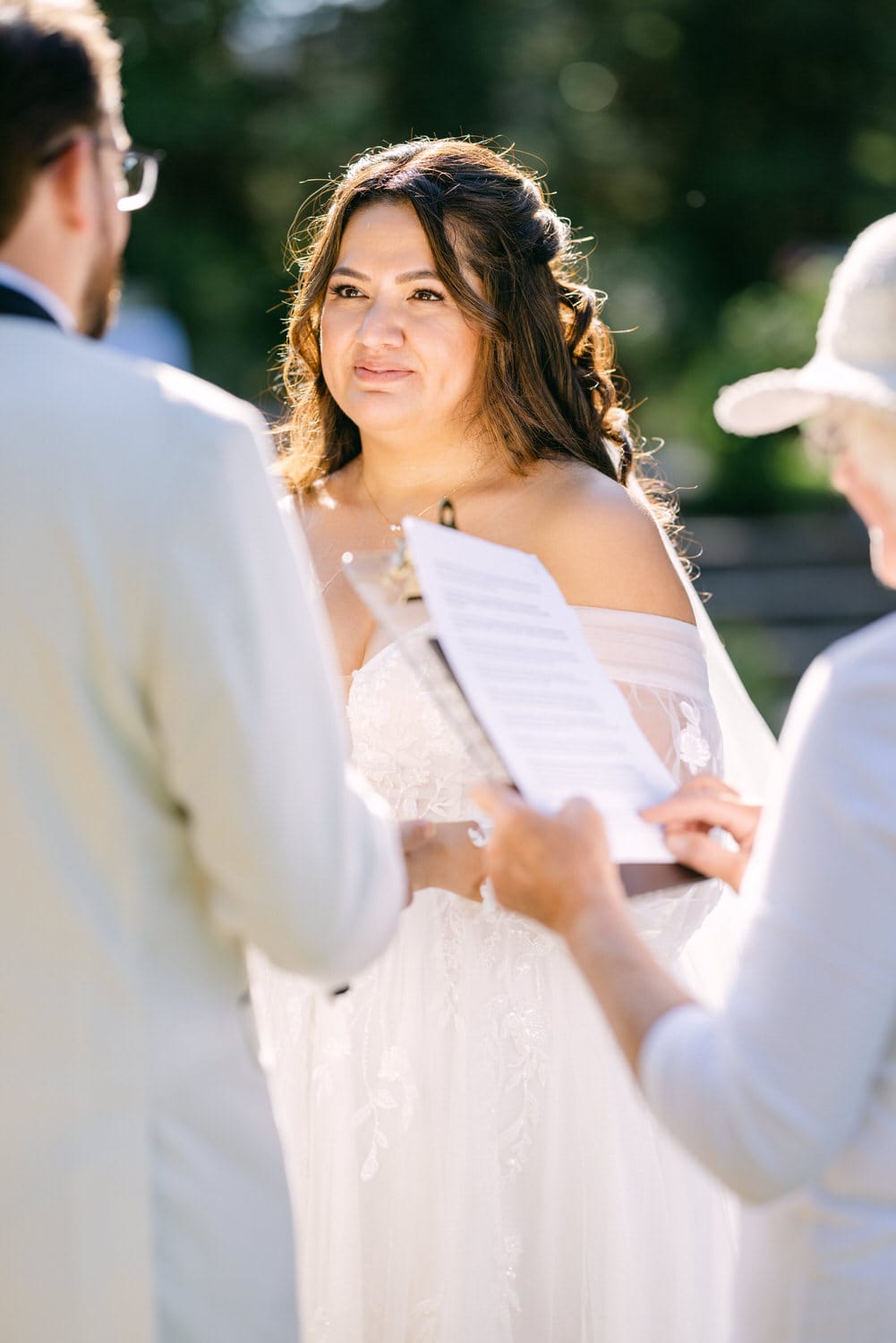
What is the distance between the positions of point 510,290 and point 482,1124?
5.33ft

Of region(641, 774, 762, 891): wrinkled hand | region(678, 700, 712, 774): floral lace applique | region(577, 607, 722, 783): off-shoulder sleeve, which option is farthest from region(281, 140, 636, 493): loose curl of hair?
region(641, 774, 762, 891): wrinkled hand

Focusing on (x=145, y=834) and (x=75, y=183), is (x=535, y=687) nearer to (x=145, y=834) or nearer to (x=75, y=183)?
(x=145, y=834)

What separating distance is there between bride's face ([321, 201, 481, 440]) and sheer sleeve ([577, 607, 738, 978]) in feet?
1.81

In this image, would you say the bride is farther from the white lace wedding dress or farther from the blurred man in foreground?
the blurred man in foreground

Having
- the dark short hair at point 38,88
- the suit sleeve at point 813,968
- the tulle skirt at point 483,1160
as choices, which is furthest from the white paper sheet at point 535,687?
the tulle skirt at point 483,1160

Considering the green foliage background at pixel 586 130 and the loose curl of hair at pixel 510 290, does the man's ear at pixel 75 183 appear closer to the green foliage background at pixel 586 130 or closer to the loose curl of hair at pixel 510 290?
the loose curl of hair at pixel 510 290

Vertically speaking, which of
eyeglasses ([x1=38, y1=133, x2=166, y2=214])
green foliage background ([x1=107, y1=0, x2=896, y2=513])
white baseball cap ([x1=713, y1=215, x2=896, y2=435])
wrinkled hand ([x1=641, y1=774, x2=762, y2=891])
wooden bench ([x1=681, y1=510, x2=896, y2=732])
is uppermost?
green foliage background ([x1=107, y1=0, x2=896, y2=513])

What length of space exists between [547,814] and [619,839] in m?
0.11

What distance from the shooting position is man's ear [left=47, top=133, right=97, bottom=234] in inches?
54.6

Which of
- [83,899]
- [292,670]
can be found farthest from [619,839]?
[83,899]

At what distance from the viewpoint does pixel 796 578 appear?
412 inches

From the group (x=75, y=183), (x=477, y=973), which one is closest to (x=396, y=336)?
(x=477, y=973)

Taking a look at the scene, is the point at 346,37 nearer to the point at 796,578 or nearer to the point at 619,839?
the point at 796,578

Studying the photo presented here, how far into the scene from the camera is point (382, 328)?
8.91 ft
